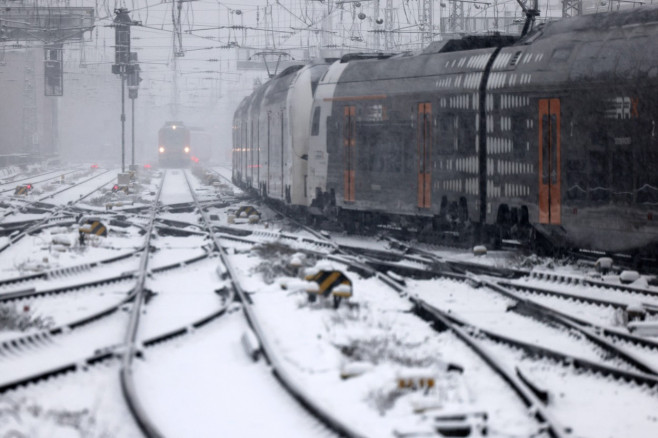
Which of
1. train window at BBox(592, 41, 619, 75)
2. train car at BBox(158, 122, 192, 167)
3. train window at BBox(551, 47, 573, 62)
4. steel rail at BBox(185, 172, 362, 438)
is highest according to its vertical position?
train car at BBox(158, 122, 192, 167)

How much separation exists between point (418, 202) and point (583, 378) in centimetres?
998

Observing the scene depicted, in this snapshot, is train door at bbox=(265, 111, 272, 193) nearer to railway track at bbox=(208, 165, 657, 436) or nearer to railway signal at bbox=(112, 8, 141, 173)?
railway signal at bbox=(112, 8, 141, 173)

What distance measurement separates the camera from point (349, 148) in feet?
65.0

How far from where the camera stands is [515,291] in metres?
12.2

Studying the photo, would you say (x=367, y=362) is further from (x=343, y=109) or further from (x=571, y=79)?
(x=343, y=109)

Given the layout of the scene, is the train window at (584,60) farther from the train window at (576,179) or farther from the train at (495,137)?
the train window at (576,179)

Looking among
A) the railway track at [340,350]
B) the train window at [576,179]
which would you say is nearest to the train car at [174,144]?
the railway track at [340,350]

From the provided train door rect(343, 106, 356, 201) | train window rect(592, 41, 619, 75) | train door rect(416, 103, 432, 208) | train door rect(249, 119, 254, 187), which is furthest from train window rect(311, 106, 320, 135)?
train door rect(249, 119, 254, 187)

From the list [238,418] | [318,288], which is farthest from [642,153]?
→ [238,418]

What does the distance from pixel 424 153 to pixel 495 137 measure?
217 cm

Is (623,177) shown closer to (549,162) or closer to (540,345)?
(549,162)

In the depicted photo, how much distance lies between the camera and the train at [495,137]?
13172mm

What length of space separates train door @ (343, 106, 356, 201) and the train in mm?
31

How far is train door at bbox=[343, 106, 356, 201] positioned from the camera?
1970cm
